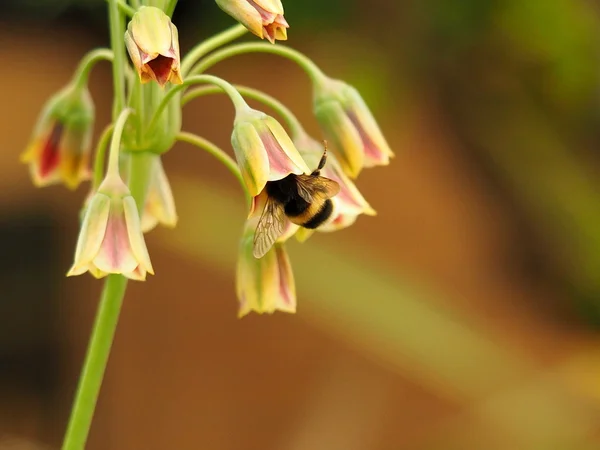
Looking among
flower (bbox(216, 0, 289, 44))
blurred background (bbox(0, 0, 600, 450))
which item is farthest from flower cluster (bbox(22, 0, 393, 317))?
blurred background (bbox(0, 0, 600, 450))

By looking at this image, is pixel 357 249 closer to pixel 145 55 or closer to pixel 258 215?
pixel 258 215

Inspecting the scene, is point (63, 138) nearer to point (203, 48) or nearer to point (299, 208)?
point (203, 48)

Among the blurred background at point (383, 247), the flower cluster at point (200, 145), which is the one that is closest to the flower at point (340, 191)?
the flower cluster at point (200, 145)

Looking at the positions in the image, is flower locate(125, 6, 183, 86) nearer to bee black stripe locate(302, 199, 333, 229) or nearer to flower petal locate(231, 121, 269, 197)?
flower petal locate(231, 121, 269, 197)

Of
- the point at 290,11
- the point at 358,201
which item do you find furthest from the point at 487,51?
the point at 358,201

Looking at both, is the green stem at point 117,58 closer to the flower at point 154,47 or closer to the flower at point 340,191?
the flower at point 154,47
